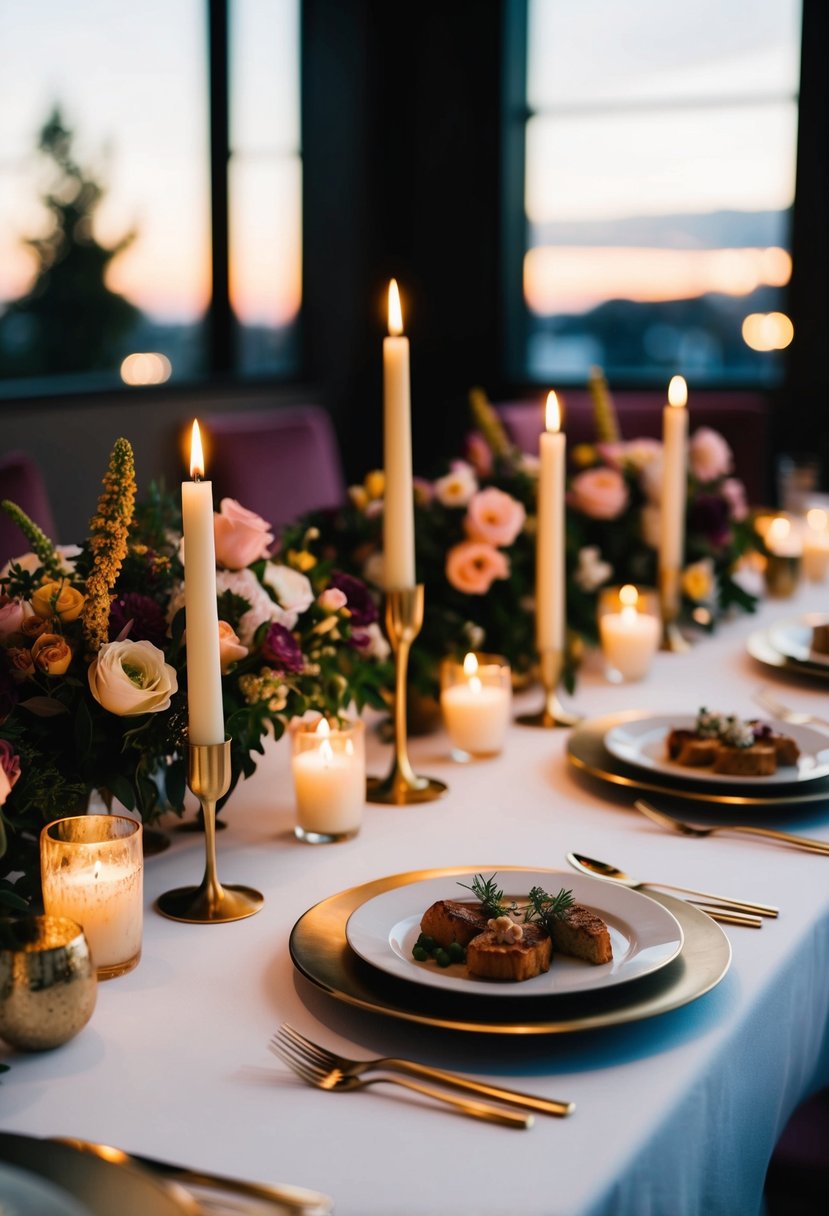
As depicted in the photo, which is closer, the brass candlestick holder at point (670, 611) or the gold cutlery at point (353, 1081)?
the gold cutlery at point (353, 1081)

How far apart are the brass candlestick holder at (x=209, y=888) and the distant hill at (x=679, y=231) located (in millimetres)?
4150

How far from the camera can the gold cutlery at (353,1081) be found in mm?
774

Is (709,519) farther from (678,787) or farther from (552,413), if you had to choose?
(678,787)

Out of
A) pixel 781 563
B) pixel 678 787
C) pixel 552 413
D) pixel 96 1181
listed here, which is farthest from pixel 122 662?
pixel 781 563

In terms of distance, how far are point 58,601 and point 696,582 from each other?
130 centimetres

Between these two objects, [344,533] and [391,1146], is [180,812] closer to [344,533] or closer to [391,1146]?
[391,1146]

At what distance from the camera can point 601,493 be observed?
6.84 ft

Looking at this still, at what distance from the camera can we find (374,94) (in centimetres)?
518

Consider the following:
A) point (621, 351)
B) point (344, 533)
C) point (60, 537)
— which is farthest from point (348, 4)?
point (344, 533)

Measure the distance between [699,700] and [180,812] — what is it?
84 centimetres

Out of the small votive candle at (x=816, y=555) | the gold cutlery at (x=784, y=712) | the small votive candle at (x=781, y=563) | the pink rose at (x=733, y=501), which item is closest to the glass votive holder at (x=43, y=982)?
the gold cutlery at (x=784, y=712)

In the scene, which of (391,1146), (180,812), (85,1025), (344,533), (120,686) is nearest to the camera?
(391,1146)

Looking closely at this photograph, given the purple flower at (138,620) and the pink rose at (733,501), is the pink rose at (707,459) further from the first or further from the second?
the purple flower at (138,620)

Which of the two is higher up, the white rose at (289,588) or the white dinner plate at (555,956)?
the white rose at (289,588)
